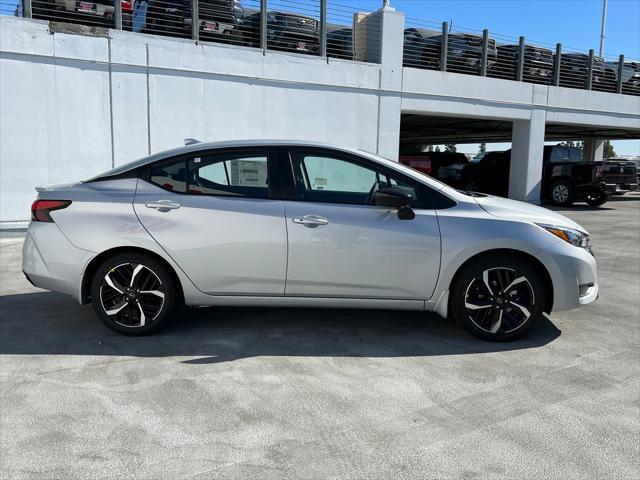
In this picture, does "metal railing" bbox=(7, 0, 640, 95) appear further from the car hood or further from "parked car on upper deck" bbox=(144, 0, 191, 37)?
the car hood

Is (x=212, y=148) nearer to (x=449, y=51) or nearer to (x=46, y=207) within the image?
(x=46, y=207)

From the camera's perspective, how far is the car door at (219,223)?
170 inches

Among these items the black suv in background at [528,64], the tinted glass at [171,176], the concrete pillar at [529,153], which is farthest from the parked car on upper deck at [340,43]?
the tinted glass at [171,176]

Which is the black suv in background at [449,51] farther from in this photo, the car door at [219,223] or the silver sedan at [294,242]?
the car door at [219,223]

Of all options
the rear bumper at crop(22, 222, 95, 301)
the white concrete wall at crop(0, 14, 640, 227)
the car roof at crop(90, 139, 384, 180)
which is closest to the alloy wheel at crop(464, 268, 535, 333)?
the car roof at crop(90, 139, 384, 180)

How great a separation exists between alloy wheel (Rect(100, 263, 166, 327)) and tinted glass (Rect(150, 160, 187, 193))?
2.32ft

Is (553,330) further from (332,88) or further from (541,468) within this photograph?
(332,88)

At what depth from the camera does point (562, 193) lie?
682 inches

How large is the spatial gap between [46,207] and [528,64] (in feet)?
49.4

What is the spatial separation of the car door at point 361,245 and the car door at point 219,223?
169 millimetres

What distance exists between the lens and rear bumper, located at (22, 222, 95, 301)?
4.38 m

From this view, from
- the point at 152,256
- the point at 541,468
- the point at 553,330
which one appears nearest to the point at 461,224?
the point at 553,330

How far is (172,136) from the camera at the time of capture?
10594mm

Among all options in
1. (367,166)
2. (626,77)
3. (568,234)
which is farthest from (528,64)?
(367,166)
